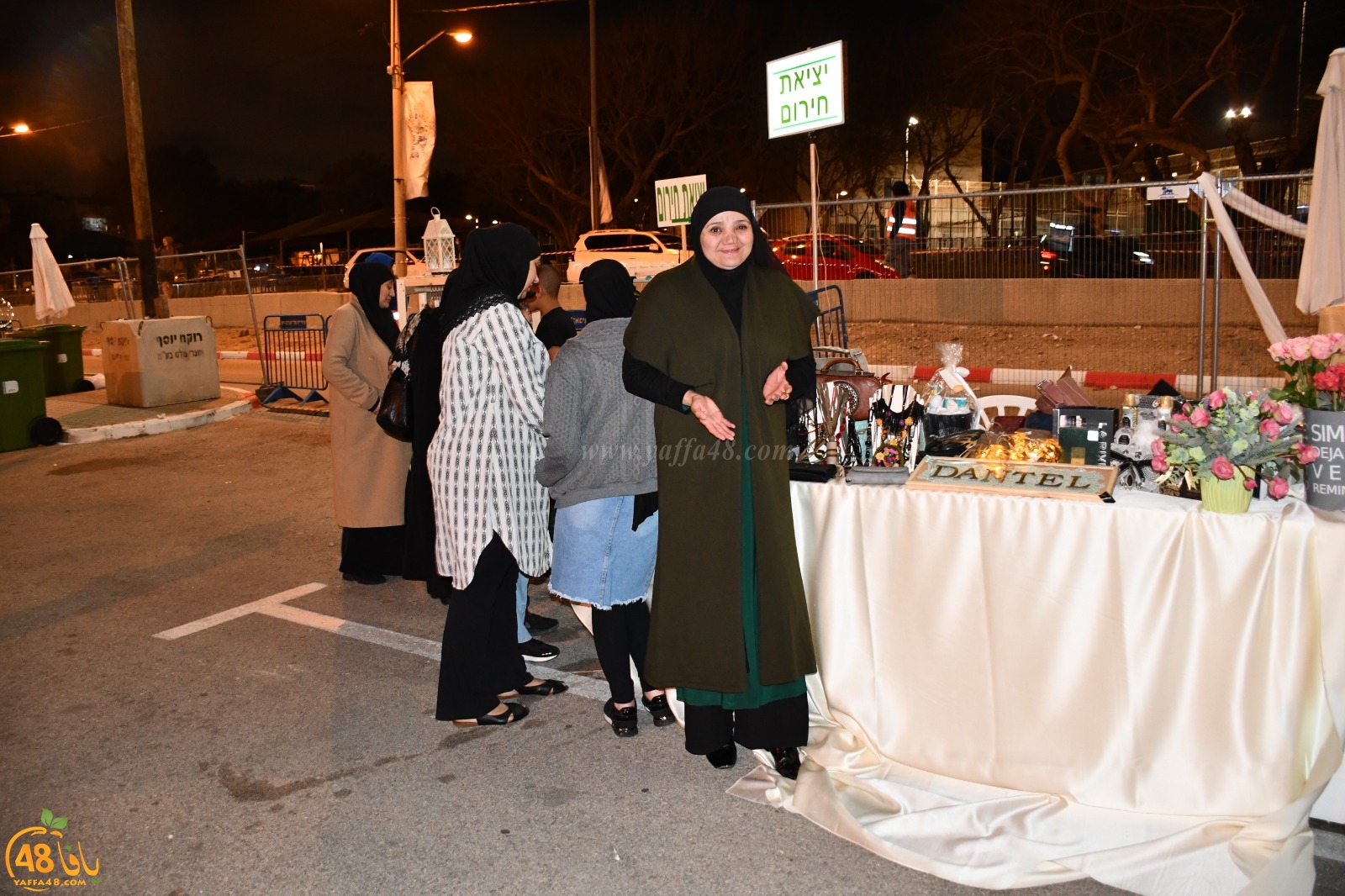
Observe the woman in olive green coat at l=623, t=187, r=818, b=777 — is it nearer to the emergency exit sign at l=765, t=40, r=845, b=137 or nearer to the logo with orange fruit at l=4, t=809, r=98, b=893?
the logo with orange fruit at l=4, t=809, r=98, b=893

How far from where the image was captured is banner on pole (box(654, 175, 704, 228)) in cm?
1083

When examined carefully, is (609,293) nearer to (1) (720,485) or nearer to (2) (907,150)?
(1) (720,485)

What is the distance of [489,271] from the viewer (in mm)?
4062

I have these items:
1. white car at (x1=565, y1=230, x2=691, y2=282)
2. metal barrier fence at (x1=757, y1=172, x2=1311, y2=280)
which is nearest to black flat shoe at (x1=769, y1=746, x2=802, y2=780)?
metal barrier fence at (x1=757, y1=172, x2=1311, y2=280)

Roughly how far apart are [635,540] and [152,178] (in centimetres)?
7990

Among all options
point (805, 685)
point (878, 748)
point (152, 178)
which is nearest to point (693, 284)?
point (805, 685)

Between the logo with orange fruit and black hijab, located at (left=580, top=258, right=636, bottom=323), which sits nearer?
the logo with orange fruit

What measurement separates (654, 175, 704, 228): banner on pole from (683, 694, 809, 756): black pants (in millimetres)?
7674

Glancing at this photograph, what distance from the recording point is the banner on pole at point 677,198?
35.5 ft

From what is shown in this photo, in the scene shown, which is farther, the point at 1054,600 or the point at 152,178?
the point at 152,178

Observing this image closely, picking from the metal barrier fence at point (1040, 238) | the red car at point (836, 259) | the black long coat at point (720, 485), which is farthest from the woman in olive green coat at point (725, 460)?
the red car at point (836, 259)

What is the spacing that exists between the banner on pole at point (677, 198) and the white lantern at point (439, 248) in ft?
8.73

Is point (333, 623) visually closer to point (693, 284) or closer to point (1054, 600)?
point (693, 284)

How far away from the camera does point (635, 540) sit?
402cm
